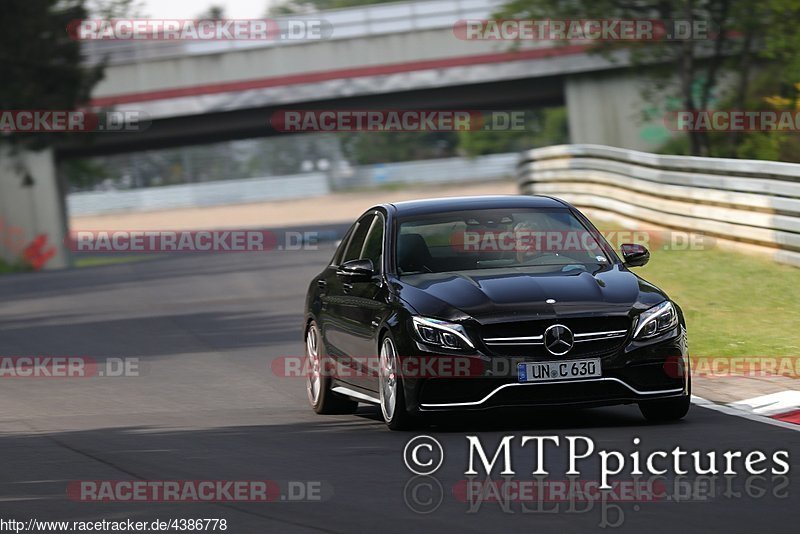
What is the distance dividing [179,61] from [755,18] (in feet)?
57.8

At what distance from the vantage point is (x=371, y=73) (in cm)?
4834

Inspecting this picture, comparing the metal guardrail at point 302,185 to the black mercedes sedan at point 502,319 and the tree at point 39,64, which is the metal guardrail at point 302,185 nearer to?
the tree at point 39,64

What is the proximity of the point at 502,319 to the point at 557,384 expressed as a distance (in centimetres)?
51

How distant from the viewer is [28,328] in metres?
22.0

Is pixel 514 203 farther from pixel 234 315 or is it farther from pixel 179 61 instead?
pixel 179 61

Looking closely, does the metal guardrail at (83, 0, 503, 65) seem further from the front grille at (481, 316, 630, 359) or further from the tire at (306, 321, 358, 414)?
the front grille at (481, 316, 630, 359)

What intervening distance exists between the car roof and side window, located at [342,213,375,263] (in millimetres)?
394

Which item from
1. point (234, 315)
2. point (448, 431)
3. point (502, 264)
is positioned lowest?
point (234, 315)

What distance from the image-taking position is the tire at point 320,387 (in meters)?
12.3

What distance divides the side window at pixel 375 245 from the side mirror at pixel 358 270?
83 millimetres

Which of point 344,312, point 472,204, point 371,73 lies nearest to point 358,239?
point 344,312

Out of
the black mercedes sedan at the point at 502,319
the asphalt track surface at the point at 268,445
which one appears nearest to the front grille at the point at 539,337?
the black mercedes sedan at the point at 502,319

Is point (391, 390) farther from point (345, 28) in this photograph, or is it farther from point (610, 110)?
point (345, 28)

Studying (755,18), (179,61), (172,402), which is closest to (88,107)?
(179,61)
